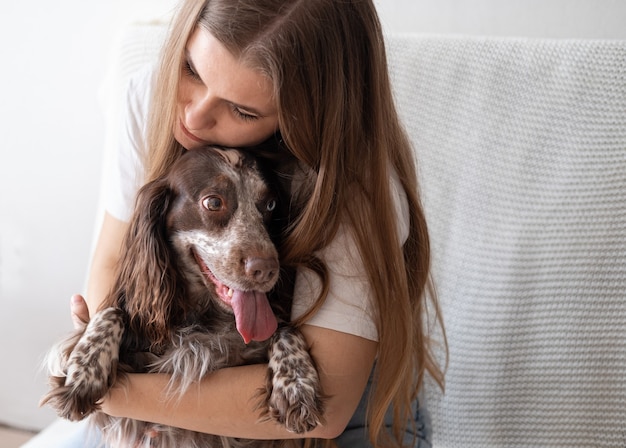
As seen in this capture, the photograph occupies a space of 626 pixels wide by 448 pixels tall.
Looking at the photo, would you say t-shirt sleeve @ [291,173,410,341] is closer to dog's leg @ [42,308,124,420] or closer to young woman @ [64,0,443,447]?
young woman @ [64,0,443,447]

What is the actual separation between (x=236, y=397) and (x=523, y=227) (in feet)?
2.98

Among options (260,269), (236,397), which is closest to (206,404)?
(236,397)

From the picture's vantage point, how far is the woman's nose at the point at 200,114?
136 centimetres

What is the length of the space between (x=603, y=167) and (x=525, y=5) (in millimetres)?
610

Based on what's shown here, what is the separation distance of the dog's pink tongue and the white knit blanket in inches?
29.8

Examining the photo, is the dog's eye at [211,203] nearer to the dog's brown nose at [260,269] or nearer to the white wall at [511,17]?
the dog's brown nose at [260,269]

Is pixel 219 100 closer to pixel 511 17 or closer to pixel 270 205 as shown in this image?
pixel 270 205

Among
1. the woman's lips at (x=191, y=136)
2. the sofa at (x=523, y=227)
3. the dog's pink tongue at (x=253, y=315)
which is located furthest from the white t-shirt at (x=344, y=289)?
the sofa at (x=523, y=227)

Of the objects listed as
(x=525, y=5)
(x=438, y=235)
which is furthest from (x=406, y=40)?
(x=438, y=235)

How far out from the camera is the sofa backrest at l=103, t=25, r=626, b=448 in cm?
182

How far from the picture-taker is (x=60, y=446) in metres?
1.81

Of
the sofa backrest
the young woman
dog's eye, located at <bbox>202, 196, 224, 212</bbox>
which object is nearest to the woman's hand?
the young woman

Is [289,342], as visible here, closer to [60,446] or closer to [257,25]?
[257,25]

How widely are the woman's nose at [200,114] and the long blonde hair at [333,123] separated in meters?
0.07
